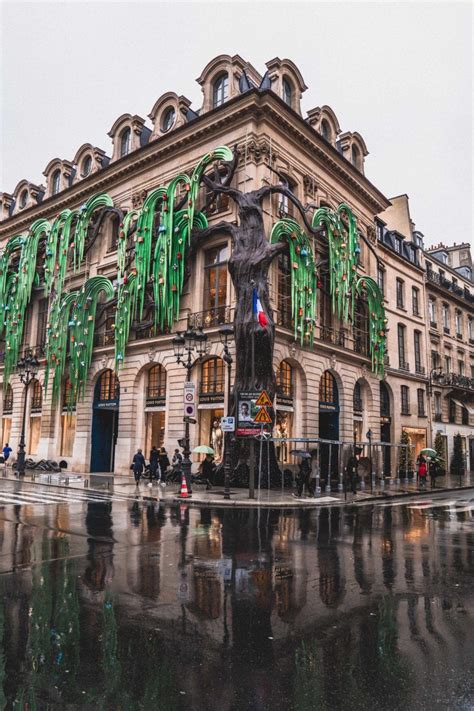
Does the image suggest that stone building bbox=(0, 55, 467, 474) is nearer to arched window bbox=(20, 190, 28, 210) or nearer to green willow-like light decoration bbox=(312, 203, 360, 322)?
green willow-like light decoration bbox=(312, 203, 360, 322)

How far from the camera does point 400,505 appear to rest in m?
19.5

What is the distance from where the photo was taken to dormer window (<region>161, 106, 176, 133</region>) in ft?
103

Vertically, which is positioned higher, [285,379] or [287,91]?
[287,91]

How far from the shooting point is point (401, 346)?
4012 centimetres

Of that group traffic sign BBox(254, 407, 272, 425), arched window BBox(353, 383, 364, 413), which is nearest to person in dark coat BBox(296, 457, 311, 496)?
traffic sign BBox(254, 407, 272, 425)

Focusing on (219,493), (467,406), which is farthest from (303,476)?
(467,406)

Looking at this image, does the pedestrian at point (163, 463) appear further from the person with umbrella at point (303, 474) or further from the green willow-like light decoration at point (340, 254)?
the green willow-like light decoration at point (340, 254)

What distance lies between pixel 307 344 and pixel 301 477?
8.83 m

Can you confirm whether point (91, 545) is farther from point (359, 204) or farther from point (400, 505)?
point (359, 204)

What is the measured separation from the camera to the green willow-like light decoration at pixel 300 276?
25.7 meters

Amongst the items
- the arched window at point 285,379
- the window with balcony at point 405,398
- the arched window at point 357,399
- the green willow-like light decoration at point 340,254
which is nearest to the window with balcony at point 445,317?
the window with balcony at point 405,398

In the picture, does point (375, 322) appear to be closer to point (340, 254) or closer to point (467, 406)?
point (340, 254)

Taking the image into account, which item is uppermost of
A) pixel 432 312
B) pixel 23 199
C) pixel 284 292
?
pixel 23 199

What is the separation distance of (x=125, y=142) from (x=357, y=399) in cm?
2277
